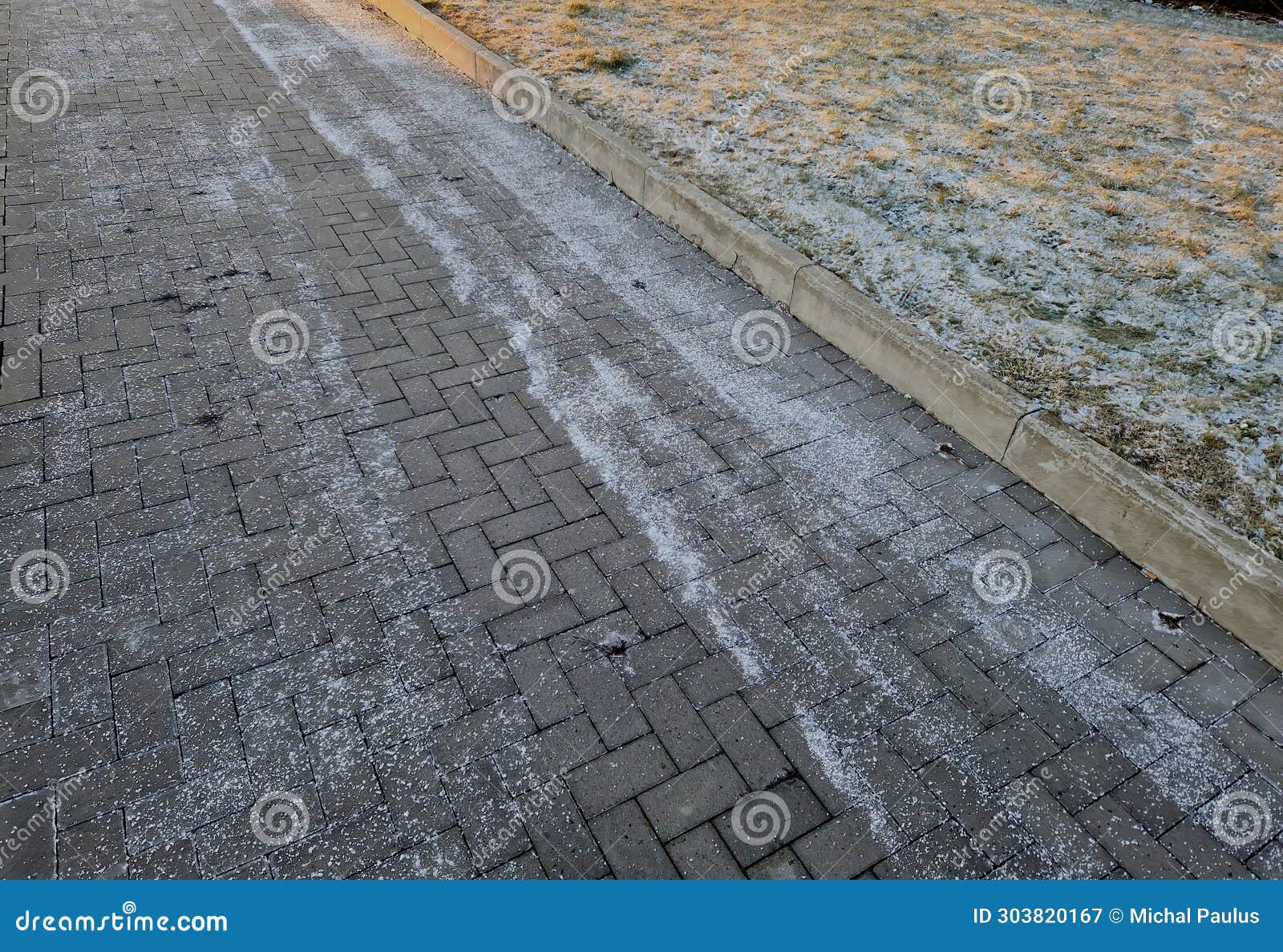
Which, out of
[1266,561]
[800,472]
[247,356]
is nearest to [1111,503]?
[1266,561]

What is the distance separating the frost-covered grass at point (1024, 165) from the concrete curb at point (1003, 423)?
0.98ft

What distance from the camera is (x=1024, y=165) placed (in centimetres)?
711

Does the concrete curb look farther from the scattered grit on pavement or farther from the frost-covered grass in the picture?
the frost-covered grass

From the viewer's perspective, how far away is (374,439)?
182 inches

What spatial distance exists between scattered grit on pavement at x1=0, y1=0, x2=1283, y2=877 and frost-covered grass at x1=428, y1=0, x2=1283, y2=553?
88 cm

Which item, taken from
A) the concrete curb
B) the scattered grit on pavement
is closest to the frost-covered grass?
the concrete curb

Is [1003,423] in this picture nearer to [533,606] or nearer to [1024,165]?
[533,606]

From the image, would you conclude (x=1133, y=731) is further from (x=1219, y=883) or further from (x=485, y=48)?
(x=485, y=48)

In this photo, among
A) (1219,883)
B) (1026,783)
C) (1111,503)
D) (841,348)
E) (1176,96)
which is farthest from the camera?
(1176,96)

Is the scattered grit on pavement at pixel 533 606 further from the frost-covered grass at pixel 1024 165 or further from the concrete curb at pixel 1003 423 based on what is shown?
the frost-covered grass at pixel 1024 165

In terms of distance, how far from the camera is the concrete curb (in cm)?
376

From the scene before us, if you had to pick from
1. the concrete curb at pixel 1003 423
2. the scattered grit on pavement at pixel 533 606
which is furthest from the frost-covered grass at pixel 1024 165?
the scattered grit on pavement at pixel 533 606

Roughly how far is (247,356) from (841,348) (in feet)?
12.2

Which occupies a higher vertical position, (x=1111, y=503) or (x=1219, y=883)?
(x=1111, y=503)
